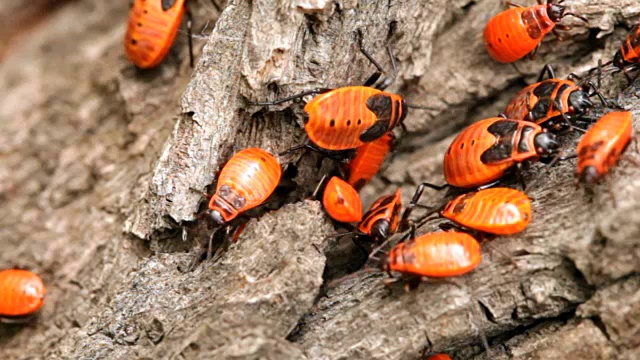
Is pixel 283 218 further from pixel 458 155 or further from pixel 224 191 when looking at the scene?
pixel 458 155

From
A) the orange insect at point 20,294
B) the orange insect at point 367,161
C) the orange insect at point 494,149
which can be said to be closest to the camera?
the orange insect at point 494,149

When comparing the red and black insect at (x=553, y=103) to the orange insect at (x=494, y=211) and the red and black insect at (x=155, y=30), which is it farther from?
the red and black insect at (x=155, y=30)

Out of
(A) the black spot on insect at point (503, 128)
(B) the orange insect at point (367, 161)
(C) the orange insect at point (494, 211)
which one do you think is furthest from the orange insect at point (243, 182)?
(A) the black spot on insect at point (503, 128)

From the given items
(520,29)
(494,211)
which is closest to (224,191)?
(494,211)

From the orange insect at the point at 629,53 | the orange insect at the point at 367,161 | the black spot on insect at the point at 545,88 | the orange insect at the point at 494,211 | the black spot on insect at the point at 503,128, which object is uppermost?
the orange insect at the point at 629,53

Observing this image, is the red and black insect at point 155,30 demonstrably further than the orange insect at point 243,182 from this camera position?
Yes

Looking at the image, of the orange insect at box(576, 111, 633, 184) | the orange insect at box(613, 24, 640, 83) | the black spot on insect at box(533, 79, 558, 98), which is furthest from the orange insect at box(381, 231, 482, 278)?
the orange insect at box(613, 24, 640, 83)

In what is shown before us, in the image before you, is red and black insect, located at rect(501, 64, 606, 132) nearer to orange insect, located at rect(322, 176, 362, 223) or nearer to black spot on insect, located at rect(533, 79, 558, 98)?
black spot on insect, located at rect(533, 79, 558, 98)
